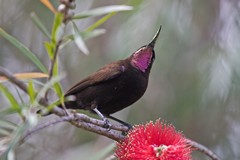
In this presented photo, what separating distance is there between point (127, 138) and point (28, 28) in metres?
1.73

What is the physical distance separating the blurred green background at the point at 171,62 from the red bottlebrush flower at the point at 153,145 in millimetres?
912

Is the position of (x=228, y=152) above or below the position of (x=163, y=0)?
below

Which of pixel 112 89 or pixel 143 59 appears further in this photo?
pixel 143 59

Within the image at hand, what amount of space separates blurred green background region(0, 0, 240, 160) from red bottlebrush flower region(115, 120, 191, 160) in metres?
0.91

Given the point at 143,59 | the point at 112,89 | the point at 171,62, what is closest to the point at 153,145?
the point at 112,89

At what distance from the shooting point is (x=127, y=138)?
1585 mm

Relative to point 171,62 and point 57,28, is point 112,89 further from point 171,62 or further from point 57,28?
point 57,28

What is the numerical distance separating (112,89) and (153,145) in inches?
30.2

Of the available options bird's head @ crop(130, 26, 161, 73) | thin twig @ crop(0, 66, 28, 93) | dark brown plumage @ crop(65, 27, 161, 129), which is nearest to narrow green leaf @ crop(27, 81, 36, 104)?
thin twig @ crop(0, 66, 28, 93)

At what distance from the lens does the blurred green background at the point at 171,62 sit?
264 centimetres

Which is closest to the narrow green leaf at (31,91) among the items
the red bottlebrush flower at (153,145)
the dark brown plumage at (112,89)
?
the red bottlebrush flower at (153,145)

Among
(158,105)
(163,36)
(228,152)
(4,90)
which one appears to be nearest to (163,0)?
(163,36)

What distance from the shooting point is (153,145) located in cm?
150

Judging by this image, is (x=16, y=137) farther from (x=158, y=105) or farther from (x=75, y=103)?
(x=158, y=105)
